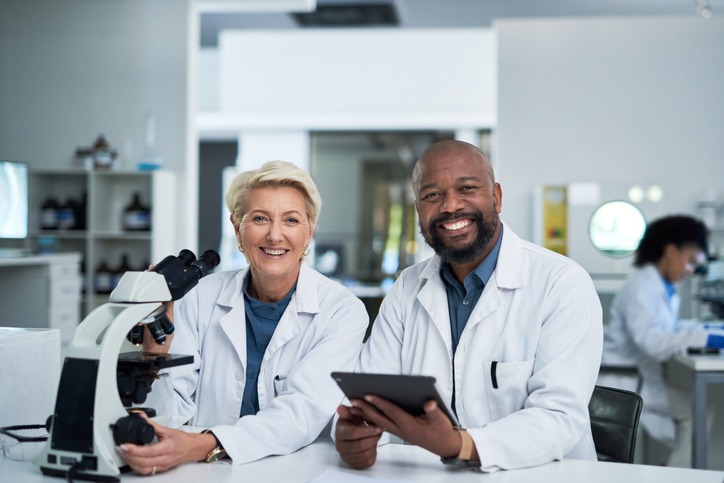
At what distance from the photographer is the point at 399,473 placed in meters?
1.55

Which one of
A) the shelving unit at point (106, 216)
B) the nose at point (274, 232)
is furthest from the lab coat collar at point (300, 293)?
the shelving unit at point (106, 216)

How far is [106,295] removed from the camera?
217 inches

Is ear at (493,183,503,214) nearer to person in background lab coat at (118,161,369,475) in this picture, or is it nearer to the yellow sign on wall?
person in background lab coat at (118,161,369,475)

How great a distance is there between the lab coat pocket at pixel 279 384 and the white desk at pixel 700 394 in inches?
89.2

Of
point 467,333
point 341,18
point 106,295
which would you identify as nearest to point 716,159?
point 341,18

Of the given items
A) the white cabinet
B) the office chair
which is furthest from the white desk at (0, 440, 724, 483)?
the office chair

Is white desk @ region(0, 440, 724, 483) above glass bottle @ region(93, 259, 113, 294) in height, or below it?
below

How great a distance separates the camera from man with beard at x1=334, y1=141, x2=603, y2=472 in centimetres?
158

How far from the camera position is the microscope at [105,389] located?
4.87 feet

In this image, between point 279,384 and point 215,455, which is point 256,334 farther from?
point 215,455

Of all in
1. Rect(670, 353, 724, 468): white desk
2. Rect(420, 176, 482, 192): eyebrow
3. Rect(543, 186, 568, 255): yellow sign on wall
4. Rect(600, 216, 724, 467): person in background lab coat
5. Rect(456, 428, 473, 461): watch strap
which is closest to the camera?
Rect(456, 428, 473, 461): watch strap

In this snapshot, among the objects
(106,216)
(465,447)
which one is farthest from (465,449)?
(106,216)

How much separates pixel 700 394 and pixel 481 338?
205 cm

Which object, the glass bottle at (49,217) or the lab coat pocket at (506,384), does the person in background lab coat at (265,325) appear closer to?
the lab coat pocket at (506,384)
